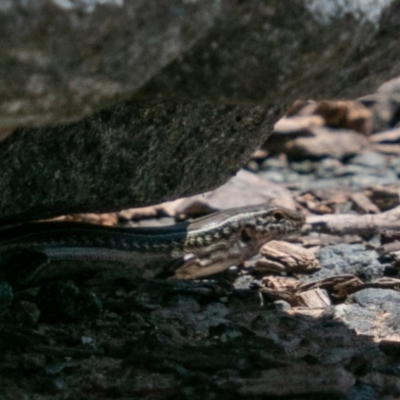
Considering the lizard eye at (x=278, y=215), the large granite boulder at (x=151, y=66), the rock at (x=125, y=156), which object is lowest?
the lizard eye at (x=278, y=215)

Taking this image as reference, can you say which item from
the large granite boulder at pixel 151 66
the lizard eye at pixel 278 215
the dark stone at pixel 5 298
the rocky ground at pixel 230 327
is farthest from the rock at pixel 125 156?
the lizard eye at pixel 278 215

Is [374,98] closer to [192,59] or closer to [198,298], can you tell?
[198,298]

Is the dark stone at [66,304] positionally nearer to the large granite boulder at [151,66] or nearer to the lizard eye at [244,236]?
the large granite boulder at [151,66]

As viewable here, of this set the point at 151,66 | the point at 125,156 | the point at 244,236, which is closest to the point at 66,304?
the point at 125,156

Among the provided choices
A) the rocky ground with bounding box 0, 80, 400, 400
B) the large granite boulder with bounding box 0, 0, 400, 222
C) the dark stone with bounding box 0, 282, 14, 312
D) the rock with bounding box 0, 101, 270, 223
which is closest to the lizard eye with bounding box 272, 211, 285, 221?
the rocky ground with bounding box 0, 80, 400, 400

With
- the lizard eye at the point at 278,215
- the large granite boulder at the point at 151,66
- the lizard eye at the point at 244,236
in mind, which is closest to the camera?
the large granite boulder at the point at 151,66

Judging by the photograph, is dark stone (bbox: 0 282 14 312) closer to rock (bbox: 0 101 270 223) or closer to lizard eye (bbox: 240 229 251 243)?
rock (bbox: 0 101 270 223)

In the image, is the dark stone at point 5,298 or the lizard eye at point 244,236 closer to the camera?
the dark stone at point 5,298
